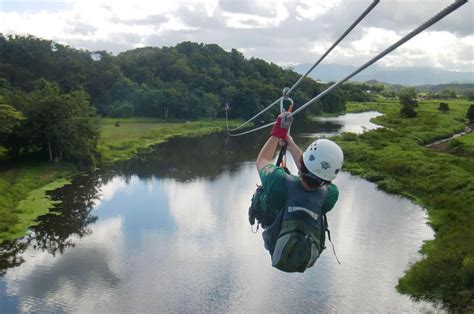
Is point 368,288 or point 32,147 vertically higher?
point 32,147

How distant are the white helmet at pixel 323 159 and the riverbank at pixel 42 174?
17.8 m

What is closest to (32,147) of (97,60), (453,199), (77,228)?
(77,228)

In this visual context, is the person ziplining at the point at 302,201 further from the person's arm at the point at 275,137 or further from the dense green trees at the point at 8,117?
the dense green trees at the point at 8,117

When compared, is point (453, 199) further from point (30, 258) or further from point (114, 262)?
point (30, 258)

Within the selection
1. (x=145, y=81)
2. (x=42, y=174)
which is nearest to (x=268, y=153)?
(x=42, y=174)

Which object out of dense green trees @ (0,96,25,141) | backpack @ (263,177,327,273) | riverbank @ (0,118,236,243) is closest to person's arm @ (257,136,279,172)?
backpack @ (263,177,327,273)

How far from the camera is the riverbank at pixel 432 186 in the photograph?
45.6 ft

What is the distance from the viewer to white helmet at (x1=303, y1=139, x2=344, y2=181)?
120 inches

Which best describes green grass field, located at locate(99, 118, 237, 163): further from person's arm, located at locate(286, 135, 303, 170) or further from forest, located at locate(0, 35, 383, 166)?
person's arm, located at locate(286, 135, 303, 170)

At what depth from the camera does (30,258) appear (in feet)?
54.8

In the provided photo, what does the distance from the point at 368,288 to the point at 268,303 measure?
3234mm

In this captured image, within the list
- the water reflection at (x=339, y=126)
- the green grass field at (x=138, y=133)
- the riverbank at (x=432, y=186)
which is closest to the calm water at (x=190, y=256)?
the riverbank at (x=432, y=186)

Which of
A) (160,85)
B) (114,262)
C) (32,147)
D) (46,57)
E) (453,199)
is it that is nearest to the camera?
(114,262)

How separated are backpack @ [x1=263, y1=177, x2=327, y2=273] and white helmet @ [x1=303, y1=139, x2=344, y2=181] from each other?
168 millimetres
